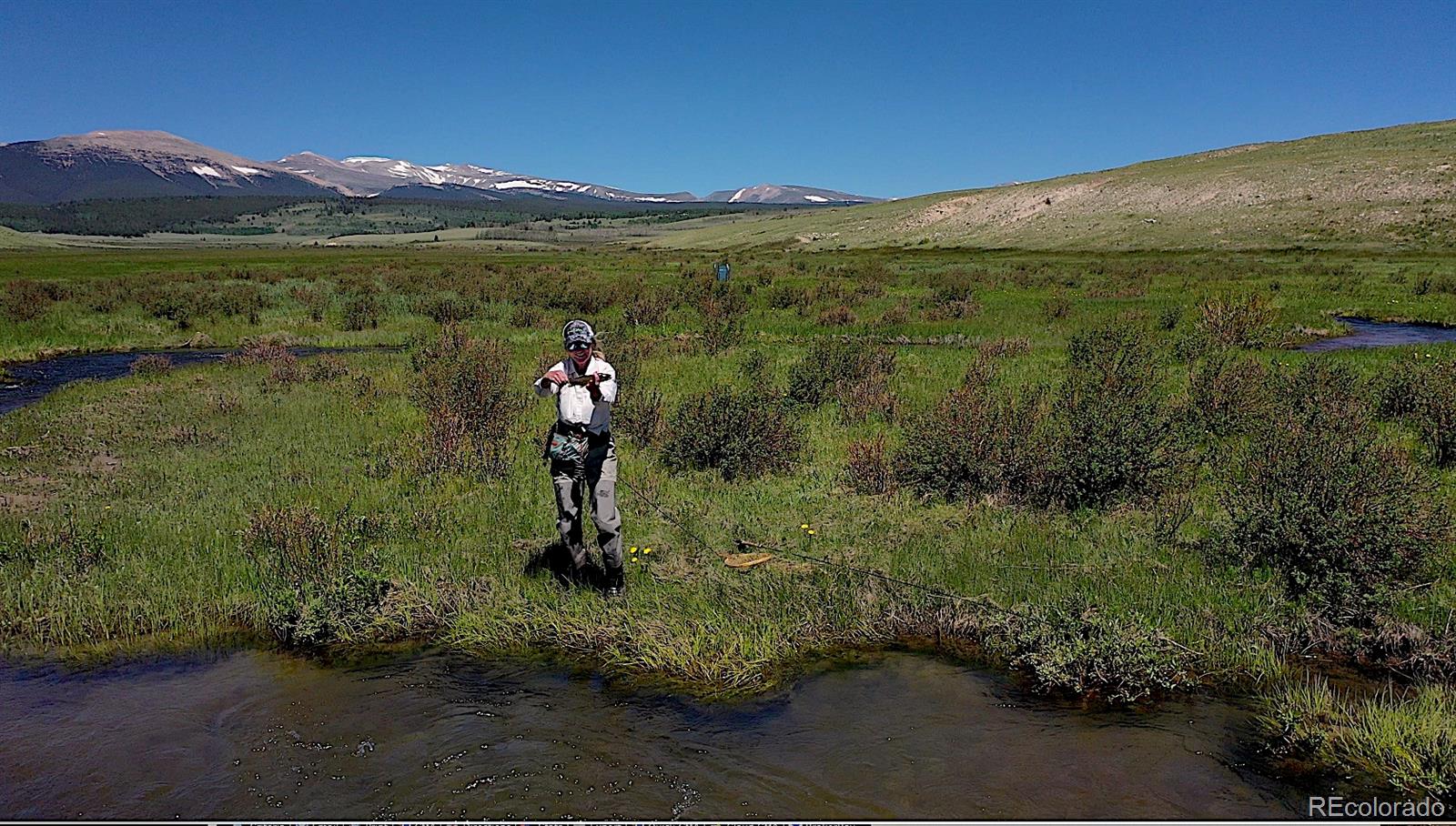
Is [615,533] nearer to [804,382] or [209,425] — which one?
[804,382]

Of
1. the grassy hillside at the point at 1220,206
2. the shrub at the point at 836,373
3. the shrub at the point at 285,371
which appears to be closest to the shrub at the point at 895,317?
the shrub at the point at 836,373

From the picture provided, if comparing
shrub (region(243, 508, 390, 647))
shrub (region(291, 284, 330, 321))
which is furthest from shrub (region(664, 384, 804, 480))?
shrub (region(291, 284, 330, 321))

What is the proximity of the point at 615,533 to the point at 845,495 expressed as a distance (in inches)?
144

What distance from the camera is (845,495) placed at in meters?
10.1

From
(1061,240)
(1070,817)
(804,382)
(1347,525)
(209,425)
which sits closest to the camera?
(1070,817)

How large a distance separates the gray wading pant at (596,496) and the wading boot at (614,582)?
0.06 metres

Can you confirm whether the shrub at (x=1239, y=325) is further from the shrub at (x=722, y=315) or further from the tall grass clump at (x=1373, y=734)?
the tall grass clump at (x=1373, y=734)

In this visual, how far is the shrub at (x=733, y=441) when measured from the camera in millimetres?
10969

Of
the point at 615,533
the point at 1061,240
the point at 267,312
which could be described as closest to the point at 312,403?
the point at 615,533

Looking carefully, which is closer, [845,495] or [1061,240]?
[845,495]

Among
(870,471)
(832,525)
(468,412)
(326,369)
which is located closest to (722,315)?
(326,369)

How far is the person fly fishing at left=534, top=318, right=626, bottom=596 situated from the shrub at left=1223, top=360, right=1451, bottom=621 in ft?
19.0

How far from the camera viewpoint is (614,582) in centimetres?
754

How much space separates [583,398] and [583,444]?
41 centimetres
